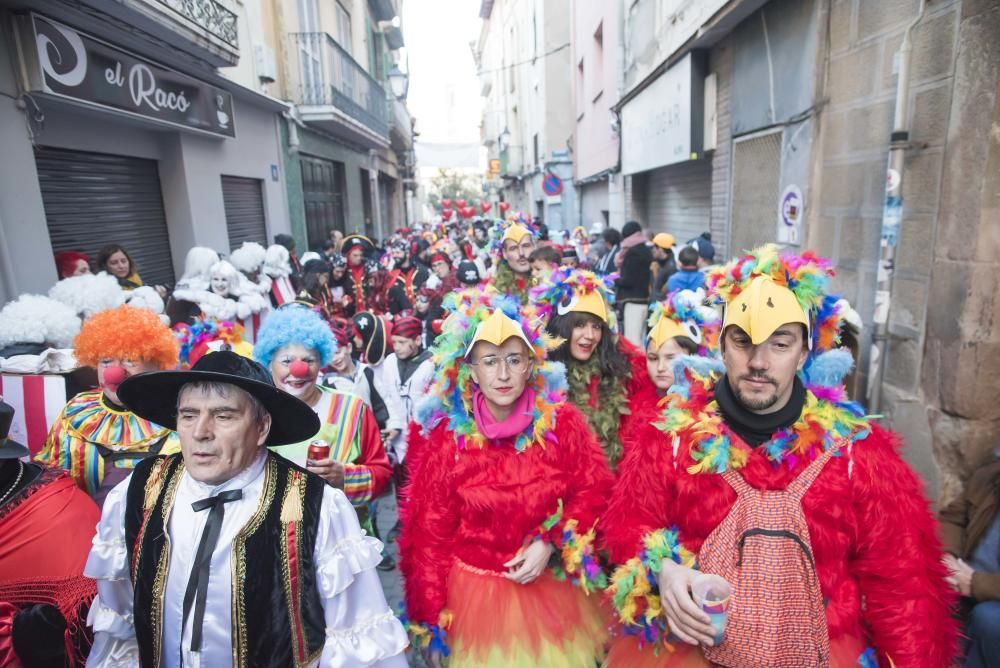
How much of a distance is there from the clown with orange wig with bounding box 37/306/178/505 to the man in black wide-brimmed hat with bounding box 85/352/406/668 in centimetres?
85

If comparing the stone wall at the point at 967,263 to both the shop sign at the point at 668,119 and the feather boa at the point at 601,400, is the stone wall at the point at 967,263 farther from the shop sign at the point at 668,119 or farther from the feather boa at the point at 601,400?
the shop sign at the point at 668,119

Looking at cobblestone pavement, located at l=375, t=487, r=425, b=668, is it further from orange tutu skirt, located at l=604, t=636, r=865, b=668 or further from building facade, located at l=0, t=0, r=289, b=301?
building facade, located at l=0, t=0, r=289, b=301

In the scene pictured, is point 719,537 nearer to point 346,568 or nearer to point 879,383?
point 346,568

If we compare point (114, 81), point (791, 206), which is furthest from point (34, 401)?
point (791, 206)

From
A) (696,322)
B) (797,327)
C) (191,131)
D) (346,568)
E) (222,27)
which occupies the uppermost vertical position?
(222,27)

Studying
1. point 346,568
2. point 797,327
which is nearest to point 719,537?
point 797,327

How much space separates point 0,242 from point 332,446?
400 centimetres

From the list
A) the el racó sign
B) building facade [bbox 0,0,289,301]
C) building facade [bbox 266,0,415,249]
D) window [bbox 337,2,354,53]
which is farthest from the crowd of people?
window [bbox 337,2,354,53]

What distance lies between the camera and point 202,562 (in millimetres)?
1680

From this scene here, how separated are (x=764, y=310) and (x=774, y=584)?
2.68 feet

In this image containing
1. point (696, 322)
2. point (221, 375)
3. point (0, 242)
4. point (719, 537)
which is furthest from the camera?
point (0, 242)

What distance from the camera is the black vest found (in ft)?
5.56

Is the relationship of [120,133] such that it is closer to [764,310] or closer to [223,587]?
[223,587]

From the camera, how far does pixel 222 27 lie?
7371mm
